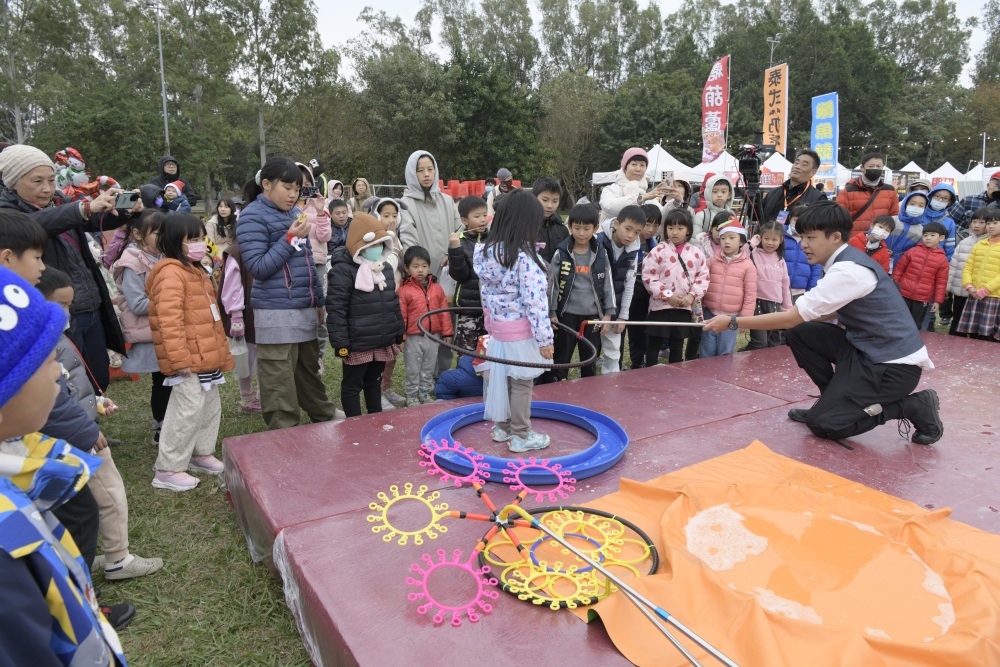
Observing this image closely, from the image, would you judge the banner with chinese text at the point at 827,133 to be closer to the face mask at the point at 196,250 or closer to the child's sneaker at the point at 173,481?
the face mask at the point at 196,250

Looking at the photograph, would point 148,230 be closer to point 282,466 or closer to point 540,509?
point 282,466

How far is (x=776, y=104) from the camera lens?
54.2ft

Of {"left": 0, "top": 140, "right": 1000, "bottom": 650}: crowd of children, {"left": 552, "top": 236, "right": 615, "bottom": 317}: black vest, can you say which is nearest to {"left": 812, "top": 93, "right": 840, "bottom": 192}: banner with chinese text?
{"left": 0, "top": 140, "right": 1000, "bottom": 650}: crowd of children

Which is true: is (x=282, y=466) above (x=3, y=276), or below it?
below

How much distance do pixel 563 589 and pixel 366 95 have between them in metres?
28.0

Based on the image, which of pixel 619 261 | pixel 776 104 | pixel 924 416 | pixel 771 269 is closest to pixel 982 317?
pixel 771 269

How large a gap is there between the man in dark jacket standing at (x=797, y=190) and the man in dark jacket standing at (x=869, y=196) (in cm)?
80

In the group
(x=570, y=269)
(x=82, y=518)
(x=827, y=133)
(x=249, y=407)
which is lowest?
(x=249, y=407)

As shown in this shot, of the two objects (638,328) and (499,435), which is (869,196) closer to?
(638,328)

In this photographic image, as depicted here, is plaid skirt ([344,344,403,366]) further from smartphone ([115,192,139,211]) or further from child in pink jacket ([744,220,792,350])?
child in pink jacket ([744,220,792,350])

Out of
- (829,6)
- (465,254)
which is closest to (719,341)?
(465,254)

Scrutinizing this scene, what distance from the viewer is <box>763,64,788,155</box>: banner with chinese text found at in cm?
1623

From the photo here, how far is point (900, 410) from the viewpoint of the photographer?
11.3ft

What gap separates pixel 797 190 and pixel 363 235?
4434 millimetres
